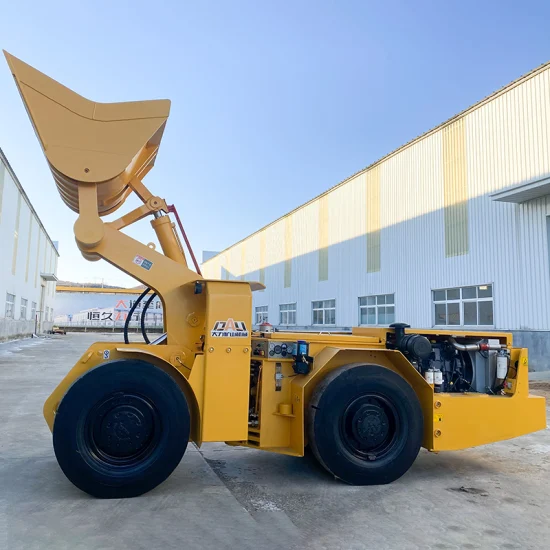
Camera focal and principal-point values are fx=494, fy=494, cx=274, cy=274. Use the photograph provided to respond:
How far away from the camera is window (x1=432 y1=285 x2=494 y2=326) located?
1662cm

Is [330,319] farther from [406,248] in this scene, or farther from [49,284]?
[49,284]

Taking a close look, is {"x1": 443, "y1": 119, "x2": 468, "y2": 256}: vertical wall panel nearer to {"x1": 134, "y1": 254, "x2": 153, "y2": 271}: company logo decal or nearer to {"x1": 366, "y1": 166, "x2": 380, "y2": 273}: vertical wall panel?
{"x1": 366, "y1": 166, "x2": 380, "y2": 273}: vertical wall panel

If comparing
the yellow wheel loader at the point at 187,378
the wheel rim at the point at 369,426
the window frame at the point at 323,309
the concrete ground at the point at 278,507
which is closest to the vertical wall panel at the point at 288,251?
the window frame at the point at 323,309

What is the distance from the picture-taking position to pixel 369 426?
4.61 metres

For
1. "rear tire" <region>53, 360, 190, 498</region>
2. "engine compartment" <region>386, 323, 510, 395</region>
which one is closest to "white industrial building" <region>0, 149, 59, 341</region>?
"rear tire" <region>53, 360, 190, 498</region>

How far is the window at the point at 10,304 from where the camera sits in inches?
1051

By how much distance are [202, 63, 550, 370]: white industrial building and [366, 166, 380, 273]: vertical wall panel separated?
5 centimetres

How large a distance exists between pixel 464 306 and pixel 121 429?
1563cm

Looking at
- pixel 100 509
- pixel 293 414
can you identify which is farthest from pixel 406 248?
pixel 100 509

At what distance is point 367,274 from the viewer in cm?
2342

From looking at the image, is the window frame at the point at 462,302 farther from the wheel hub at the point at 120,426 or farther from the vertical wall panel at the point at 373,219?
the wheel hub at the point at 120,426

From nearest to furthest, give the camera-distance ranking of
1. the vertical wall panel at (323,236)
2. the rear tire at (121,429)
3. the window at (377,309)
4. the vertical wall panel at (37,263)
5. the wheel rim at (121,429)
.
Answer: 1. the rear tire at (121,429)
2. the wheel rim at (121,429)
3. the window at (377,309)
4. the vertical wall panel at (323,236)
5. the vertical wall panel at (37,263)

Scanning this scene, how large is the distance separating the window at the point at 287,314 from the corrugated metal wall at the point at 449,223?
9.05ft

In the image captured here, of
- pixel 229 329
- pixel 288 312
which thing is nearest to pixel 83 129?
pixel 229 329
